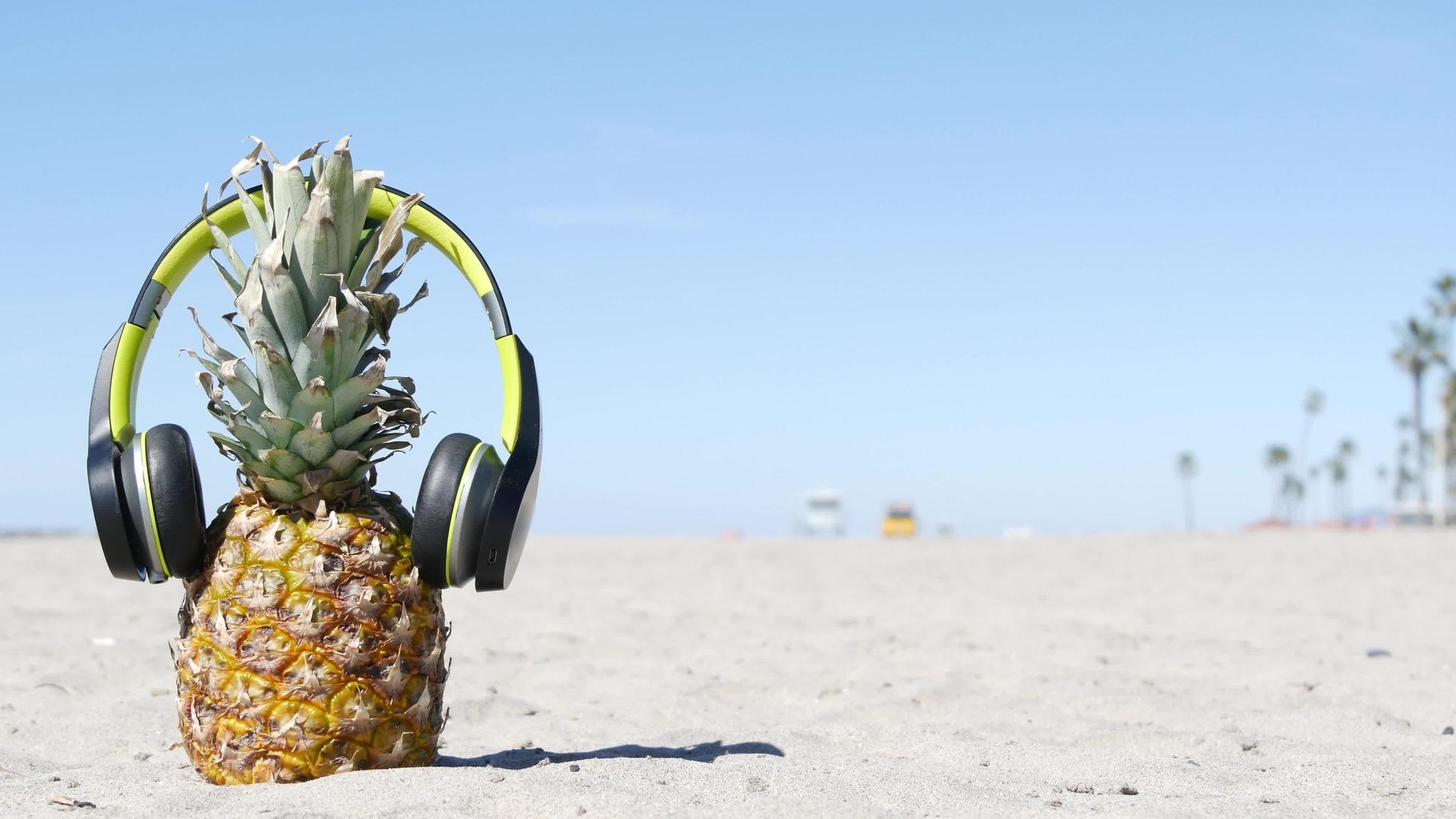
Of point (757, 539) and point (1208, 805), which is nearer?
point (1208, 805)

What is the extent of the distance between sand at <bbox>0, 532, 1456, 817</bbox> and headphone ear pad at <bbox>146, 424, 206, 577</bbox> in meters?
0.78

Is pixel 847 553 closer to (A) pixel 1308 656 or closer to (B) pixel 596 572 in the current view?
(B) pixel 596 572

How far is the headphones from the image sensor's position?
3.92 metres

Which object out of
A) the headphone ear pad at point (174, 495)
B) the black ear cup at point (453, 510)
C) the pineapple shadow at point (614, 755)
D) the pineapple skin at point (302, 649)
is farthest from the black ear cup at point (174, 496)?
the pineapple shadow at point (614, 755)

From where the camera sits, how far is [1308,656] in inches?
336

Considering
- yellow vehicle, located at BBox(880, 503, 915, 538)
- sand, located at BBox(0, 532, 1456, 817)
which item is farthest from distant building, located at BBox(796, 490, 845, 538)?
sand, located at BBox(0, 532, 1456, 817)

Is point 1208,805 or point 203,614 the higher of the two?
point 203,614

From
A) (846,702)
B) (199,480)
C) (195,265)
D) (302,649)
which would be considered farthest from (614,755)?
(195,265)

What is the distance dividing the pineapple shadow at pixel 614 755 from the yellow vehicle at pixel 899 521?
36.0 m

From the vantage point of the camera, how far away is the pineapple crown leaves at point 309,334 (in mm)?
3881

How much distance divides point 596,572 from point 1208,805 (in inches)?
500

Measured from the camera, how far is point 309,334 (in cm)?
385

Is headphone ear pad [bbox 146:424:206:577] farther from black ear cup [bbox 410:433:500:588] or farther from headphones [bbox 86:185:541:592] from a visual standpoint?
black ear cup [bbox 410:433:500:588]

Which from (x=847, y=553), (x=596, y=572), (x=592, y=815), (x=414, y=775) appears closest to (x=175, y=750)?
(x=414, y=775)
